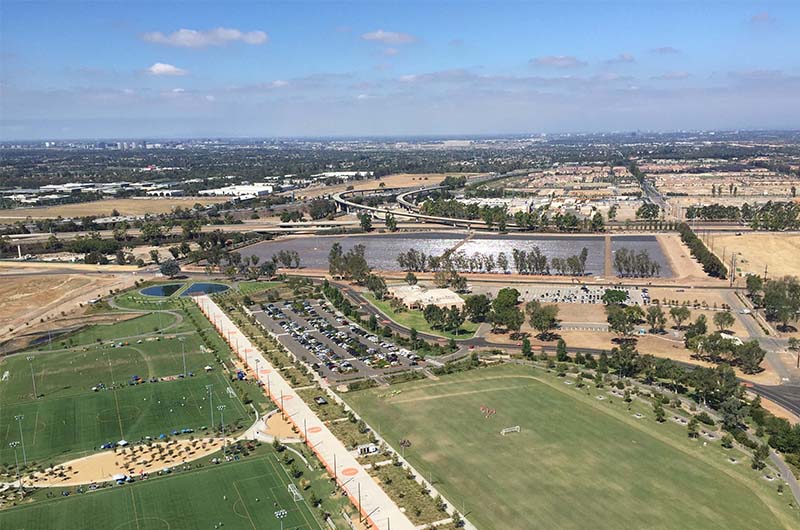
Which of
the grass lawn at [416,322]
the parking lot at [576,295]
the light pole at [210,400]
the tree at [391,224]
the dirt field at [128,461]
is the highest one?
the tree at [391,224]

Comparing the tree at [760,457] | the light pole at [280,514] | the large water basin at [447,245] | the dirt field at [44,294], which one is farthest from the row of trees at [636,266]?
the dirt field at [44,294]

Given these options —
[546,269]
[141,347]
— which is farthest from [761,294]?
[141,347]

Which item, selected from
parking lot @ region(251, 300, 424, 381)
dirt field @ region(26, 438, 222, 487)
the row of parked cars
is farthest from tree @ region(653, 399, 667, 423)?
dirt field @ region(26, 438, 222, 487)

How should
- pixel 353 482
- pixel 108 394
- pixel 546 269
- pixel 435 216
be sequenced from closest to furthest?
pixel 353 482, pixel 108 394, pixel 546 269, pixel 435 216

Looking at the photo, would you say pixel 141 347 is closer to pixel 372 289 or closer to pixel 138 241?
pixel 372 289

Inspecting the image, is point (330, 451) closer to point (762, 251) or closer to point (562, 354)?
point (562, 354)

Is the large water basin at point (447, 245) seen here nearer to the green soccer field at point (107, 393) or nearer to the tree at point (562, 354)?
the tree at point (562, 354)
